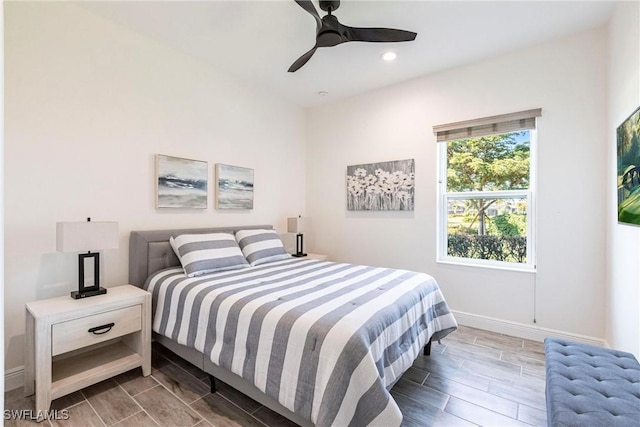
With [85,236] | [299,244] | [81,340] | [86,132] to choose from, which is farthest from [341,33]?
[81,340]

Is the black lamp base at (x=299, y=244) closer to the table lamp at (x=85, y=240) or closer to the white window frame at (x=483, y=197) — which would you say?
the white window frame at (x=483, y=197)

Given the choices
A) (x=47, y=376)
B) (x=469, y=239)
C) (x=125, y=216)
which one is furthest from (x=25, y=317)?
(x=469, y=239)

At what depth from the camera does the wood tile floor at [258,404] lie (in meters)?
1.79

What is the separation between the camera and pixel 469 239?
3375 mm

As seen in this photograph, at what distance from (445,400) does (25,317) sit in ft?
9.39

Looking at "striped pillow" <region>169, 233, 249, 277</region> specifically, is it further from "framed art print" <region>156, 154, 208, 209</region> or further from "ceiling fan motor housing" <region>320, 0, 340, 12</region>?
"ceiling fan motor housing" <region>320, 0, 340, 12</region>

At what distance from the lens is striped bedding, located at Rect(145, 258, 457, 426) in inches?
55.4

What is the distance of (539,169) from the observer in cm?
286

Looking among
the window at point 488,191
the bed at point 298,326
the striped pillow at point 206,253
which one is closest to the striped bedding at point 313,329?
the bed at point 298,326

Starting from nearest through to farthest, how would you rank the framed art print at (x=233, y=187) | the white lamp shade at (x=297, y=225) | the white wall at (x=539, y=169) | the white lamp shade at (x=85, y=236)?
the white lamp shade at (x=85, y=236), the white wall at (x=539, y=169), the framed art print at (x=233, y=187), the white lamp shade at (x=297, y=225)

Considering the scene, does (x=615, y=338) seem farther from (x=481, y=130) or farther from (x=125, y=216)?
(x=125, y=216)

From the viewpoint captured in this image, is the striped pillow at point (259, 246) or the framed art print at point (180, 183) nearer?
the framed art print at point (180, 183)

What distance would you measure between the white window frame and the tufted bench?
4.60ft

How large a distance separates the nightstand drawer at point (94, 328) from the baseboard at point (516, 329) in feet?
10.1
